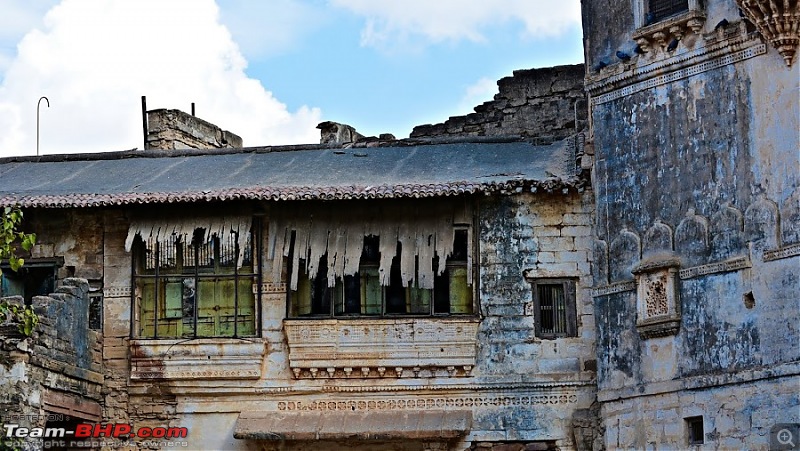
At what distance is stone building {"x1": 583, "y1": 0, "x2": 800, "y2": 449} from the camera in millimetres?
18688

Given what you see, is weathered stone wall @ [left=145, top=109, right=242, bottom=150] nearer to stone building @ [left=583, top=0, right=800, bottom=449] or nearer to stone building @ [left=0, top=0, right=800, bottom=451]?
stone building @ [left=0, top=0, right=800, bottom=451]

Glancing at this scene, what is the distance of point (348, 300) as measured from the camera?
21.8 metres

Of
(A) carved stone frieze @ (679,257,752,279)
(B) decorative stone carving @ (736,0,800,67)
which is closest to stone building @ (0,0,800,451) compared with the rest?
(A) carved stone frieze @ (679,257,752,279)

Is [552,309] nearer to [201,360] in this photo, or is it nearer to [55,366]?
[201,360]

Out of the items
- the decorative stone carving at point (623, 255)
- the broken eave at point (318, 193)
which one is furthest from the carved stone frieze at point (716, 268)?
the broken eave at point (318, 193)

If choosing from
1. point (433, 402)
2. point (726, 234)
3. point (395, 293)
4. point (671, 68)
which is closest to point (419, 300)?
point (395, 293)

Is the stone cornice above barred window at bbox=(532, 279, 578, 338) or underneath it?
above

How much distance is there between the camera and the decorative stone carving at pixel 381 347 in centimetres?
2131

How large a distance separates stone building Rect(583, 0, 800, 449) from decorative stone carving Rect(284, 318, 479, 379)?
1934 mm

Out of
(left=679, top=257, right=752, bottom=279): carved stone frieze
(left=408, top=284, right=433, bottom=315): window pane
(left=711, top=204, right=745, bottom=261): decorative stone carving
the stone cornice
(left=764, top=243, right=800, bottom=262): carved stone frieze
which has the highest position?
the stone cornice

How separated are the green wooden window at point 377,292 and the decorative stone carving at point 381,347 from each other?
0.24 m

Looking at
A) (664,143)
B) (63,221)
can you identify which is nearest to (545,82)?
(664,143)

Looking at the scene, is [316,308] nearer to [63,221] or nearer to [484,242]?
[484,242]

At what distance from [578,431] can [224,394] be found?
4.89m
